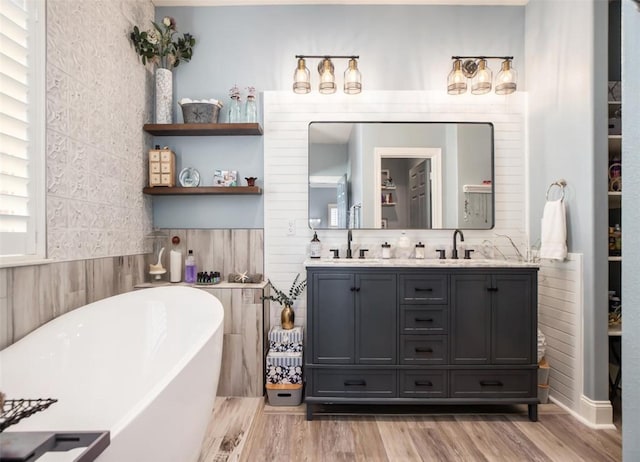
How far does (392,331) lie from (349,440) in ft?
2.18

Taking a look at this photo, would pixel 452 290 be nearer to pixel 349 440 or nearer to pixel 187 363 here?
pixel 349 440

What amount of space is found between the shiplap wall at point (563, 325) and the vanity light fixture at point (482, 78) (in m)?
1.33

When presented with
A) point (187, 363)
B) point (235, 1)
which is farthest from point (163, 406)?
point (235, 1)

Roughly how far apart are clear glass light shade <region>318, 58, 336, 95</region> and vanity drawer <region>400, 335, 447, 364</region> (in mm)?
1835

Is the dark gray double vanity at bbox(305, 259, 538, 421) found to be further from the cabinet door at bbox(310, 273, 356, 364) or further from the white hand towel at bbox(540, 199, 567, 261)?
the white hand towel at bbox(540, 199, 567, 261)

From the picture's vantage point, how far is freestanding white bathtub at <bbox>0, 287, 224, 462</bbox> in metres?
1.05

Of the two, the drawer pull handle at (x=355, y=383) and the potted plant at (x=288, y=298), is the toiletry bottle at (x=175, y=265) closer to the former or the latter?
the potted plant at (x=288, y=298)

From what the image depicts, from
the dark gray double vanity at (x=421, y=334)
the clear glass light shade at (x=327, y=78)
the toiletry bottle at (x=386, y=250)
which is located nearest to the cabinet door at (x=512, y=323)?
the dark gray double vanity at (x=421, y=334)

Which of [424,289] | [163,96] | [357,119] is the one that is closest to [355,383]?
[424,289]

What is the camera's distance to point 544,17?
2.67 m

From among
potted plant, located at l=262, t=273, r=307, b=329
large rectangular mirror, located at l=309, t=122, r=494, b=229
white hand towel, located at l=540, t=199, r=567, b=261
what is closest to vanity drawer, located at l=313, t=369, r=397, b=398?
potted plant, located at l=262, t=273, r=307, b=329

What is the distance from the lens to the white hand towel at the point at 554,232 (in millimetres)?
2340

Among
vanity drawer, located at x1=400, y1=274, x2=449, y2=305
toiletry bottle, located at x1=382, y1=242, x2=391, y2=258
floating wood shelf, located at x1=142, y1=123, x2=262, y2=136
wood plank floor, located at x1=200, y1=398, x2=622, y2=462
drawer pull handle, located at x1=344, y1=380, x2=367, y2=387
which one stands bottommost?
wood plank floor, located at x1=200, y1=398, x2=622, y2=462

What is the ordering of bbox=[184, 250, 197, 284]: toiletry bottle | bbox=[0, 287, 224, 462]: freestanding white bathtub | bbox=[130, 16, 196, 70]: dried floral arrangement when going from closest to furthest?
1. bbox=[0, 287, 224, 462]: freestanding white bathtub
2. bbox=[130, 16, 196, 70]: dried floral arrangement
3. bbox=[184, 250, 197, 284]: toiletry bottle
